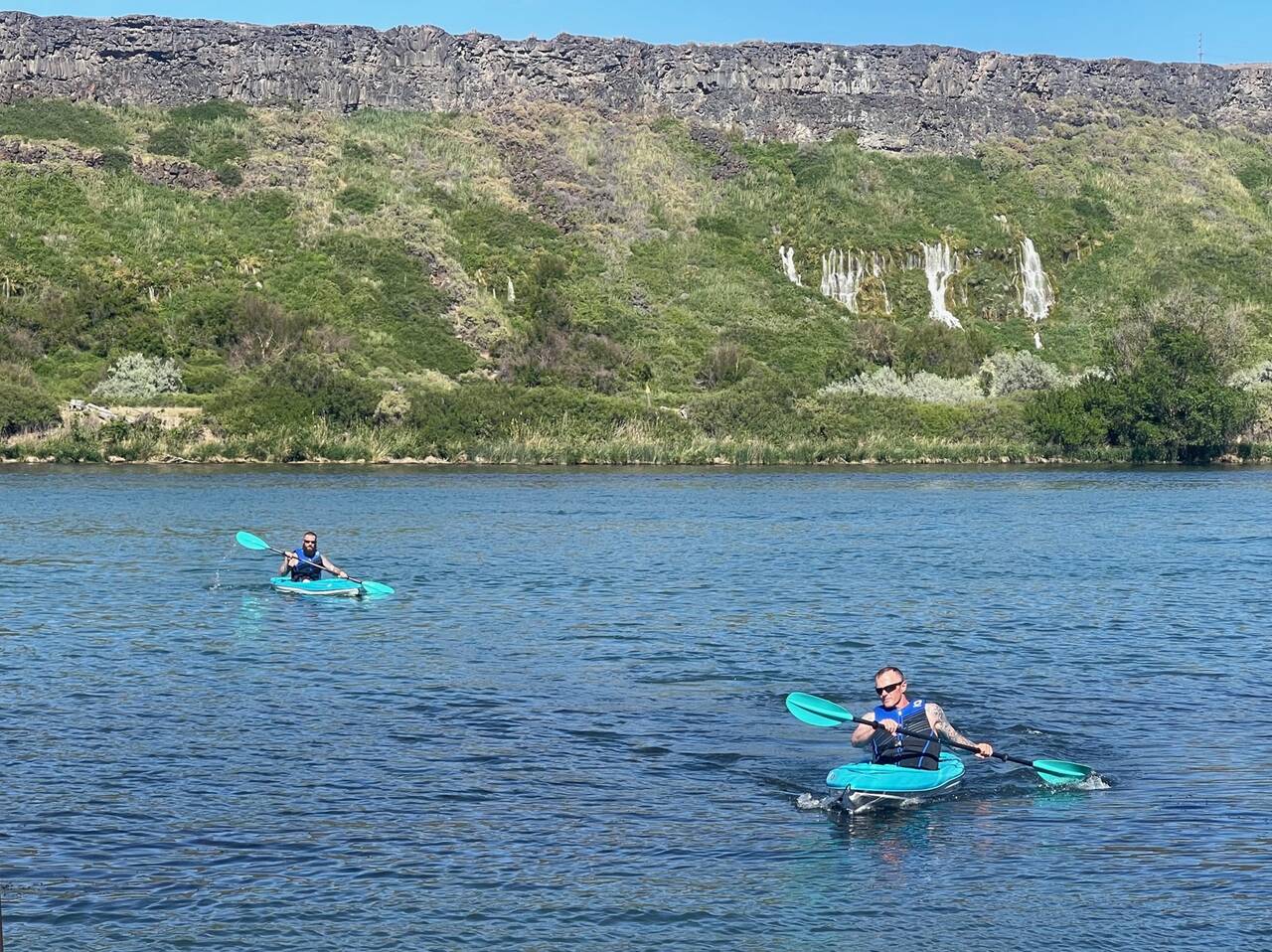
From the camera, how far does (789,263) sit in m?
135

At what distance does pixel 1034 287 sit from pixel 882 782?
404 ft

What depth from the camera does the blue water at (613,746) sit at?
623 inches

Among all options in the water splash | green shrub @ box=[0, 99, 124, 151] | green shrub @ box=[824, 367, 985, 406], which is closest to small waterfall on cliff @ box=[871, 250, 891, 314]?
green shrub @ box=[824, 367, 985, 406]

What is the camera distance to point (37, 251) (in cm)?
11194

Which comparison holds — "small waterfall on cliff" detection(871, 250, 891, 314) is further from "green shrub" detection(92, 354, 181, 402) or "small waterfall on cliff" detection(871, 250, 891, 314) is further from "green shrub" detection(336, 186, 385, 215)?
"green shrub" detection(92, 354, 181, 402)

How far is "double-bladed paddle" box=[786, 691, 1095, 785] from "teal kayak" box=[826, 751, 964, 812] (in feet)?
1.42

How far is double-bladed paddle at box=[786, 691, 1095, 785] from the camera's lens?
65.7 feet

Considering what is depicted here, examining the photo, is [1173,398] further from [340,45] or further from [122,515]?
[340,45]

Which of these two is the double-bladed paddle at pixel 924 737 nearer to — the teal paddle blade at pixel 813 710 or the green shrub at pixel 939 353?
the teal paddle blade at pixel 813 710

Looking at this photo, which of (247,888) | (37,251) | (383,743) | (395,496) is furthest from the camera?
(37,251)

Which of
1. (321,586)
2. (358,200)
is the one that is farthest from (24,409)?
(321,586)

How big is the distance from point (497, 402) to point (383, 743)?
2799 inches

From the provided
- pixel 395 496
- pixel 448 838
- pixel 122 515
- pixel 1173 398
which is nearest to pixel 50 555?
pixel 122 515

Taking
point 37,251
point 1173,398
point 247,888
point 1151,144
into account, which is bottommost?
point 247,888
